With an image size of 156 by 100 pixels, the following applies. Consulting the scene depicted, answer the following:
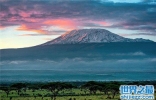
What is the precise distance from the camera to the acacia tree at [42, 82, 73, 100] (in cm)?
1205

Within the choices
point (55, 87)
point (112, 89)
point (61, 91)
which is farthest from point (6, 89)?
point (112, 89)

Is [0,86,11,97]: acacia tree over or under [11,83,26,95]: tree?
under

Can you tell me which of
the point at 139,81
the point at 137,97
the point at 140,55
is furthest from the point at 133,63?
the point at 137,97

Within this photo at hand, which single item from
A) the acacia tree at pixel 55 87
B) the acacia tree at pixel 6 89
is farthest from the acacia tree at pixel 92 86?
the acacia tree at pixel 6 89

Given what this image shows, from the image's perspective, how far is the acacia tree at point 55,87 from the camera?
1205cm

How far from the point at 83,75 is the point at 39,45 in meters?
1.53

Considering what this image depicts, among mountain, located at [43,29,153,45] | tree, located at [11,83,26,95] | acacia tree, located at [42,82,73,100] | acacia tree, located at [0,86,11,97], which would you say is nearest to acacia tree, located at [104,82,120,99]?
acacia tree, located at [42,82,73,100]

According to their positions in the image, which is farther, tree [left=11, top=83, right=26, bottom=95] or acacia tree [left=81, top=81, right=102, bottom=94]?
acacia tree [left=81, top=81, right=102, bottom=94]

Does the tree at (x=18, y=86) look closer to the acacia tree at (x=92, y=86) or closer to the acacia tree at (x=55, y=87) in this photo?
the acacia tree at (x=55, y=87)

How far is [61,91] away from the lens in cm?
1211

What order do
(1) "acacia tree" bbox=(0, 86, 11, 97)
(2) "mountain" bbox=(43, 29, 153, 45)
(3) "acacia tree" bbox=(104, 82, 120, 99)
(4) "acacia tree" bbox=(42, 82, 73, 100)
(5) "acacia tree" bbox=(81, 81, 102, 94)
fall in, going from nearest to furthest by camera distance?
(2) "mountain" bbox=(43, 29, 153, 45), (3) "acacia tree" bbox=(104, 82, 120, 99), (1) "acacia tree" bbox=(0, 86, 11, 97), (4) "acacia tree" bbox=(42, 82, 73, 100), (5) "acacia tree" bbox=(81, 81, 102, 94)

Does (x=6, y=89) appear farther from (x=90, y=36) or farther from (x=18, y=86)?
(x=90, y=36)

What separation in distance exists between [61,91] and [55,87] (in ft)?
0.87

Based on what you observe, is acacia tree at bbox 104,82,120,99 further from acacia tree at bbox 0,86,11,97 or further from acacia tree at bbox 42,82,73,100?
acacia tree at bbox 0,86,11,97
